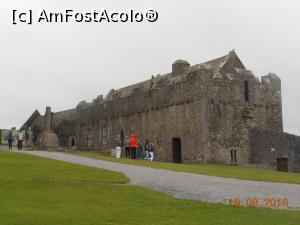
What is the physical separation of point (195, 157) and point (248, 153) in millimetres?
4412

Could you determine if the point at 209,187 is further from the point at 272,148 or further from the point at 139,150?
the point at 272,148

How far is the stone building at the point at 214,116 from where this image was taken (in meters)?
39.6

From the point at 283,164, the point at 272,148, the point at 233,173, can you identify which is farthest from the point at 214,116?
the point at 233,173

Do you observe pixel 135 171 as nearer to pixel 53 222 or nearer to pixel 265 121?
pixel 53 222

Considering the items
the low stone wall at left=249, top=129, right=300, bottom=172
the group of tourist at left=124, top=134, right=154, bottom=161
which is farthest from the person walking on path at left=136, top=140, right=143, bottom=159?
the low stone wall at left=249, top=129, right=300, bottom=172

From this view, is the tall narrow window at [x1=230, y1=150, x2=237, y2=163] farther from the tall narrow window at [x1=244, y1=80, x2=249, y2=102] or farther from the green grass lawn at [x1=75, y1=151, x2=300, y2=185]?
the green grass lawn at [x1=75, y1=151, x2=300, y2=185]

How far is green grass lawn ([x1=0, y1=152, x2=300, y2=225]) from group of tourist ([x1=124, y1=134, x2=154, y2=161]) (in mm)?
16503

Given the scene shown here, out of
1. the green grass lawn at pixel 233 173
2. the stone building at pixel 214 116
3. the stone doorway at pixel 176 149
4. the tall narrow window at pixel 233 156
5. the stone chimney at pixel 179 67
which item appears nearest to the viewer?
the green grass lawn at pixel 233 173

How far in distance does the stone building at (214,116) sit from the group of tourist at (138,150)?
4.45 ft

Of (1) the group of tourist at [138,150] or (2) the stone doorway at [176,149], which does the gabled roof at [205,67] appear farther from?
(1) the group of tourist at [138,150]

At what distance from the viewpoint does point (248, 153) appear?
136 ft

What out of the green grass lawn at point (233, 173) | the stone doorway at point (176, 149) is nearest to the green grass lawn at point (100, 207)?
the green grass lawn at point (233, 173)

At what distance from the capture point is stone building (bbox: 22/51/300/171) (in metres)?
39.6

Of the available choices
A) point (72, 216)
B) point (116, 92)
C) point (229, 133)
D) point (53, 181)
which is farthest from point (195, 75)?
point (72, 216)
